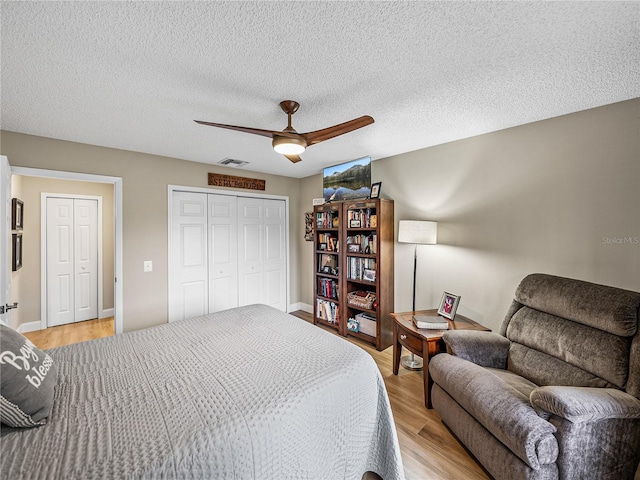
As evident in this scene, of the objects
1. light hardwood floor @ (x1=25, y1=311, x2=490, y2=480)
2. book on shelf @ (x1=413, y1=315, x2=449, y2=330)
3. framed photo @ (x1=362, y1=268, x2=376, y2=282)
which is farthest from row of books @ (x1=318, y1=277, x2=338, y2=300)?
book on shelf @ (x1=413, y1=315, x2=449, y2=330)

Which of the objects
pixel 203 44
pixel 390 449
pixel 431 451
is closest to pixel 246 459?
pixel 390 449

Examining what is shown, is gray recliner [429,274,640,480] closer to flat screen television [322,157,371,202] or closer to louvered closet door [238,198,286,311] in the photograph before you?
flat screen television [322,157,371,202]

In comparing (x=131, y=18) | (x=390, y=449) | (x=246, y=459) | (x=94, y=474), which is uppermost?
(x=131, y=18)

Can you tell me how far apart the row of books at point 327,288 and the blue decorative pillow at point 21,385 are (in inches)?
119

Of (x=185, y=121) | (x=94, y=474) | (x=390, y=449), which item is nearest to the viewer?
(x=94, y=474)

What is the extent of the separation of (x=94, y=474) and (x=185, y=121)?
2.33m

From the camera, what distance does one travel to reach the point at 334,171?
393cm

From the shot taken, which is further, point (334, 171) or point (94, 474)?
point (334, 171)

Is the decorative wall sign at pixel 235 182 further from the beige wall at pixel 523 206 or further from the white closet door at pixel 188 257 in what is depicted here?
the beige wall at pixel 523 206

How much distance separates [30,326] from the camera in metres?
3.82

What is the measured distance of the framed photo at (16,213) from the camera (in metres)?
3.15

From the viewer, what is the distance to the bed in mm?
936

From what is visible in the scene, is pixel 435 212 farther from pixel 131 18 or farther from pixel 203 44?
pixel 131 18

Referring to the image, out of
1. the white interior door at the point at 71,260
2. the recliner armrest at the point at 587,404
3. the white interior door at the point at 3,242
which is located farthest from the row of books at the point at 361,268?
the white interior door at the point at 71,260
